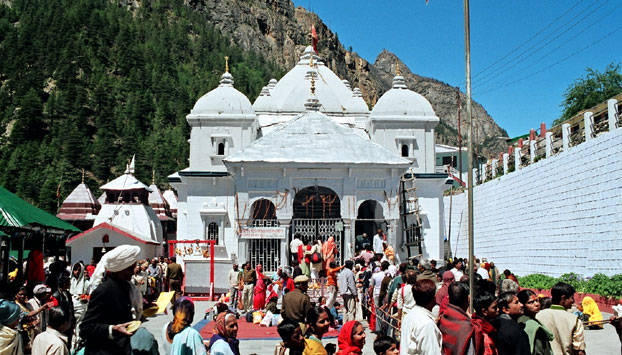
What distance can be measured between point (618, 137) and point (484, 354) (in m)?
14.6

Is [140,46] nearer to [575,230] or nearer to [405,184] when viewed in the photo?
[405,184]

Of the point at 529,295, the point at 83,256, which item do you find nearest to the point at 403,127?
the point at 83,256

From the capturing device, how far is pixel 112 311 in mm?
6141

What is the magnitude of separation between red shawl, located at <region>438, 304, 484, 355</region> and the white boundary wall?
13.6 m

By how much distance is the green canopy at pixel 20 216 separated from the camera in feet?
49.3

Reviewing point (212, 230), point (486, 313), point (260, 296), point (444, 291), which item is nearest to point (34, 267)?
point (260, 296)

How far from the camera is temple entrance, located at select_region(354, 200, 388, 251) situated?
29294mm

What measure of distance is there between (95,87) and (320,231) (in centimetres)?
8115

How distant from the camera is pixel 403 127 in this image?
33.5 meters

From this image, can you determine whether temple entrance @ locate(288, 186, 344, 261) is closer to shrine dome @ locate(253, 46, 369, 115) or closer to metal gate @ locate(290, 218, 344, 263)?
metal gate @ locate(290, 218, 344, 263)

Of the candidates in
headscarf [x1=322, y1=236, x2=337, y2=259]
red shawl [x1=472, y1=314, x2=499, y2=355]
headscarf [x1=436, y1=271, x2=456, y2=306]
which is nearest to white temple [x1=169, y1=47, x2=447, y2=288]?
headscarf [x1=322, y1=236, x2=337, y2=259]

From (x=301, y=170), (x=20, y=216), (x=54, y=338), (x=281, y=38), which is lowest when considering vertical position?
(x=54, y=338)

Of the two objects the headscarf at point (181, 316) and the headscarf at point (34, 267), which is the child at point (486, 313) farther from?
the headscarf at point (34, 267)

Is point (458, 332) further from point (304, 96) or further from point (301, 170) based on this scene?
point (304, 96)
